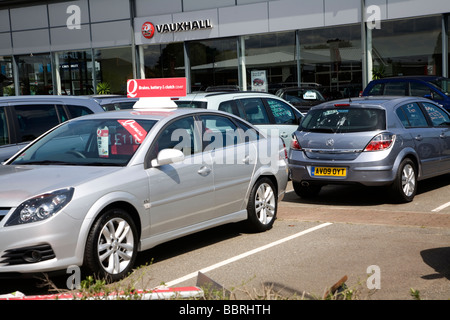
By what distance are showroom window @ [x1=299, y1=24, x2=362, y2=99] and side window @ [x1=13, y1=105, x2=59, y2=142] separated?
596 inches

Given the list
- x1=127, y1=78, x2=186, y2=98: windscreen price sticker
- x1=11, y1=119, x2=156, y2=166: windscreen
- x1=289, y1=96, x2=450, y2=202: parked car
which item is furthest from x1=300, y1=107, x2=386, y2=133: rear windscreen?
x1=11, y1=119, x2=156, y2=166: windscreen

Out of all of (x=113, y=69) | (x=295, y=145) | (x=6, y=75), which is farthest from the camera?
(x=6, y=75)

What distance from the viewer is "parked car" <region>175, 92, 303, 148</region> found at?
10.6 m

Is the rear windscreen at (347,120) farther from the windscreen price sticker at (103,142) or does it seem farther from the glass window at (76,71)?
the glass window at (76,71)

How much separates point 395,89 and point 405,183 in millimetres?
7652

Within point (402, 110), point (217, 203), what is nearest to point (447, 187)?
point (402, 110)

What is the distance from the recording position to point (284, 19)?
24438mm

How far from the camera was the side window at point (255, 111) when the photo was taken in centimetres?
1134

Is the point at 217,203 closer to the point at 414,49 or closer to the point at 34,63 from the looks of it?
the point at 414,49

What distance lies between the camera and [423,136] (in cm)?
1022

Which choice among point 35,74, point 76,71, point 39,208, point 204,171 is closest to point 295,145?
point 204,171

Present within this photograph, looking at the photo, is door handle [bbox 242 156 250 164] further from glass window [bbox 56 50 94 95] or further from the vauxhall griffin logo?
glass window [bbox 56 50 94 95]

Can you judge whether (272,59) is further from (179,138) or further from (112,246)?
(112,246)
